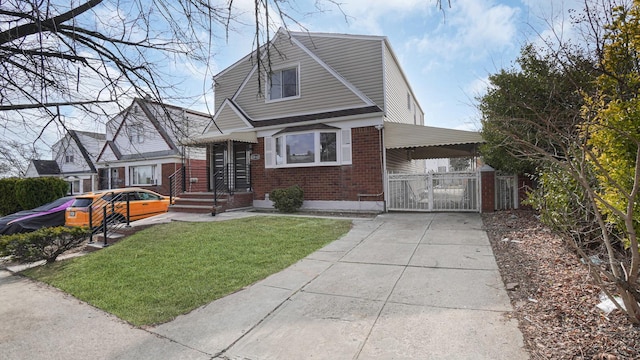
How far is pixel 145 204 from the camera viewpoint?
1306cm

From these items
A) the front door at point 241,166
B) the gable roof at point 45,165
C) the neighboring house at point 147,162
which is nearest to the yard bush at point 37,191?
the gable roof at point 45,165

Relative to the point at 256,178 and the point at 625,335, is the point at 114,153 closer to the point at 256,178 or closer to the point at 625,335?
the point at 256,178

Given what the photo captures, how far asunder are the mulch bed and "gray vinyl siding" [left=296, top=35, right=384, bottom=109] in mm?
7767

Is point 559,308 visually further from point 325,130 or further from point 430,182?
point 325,130

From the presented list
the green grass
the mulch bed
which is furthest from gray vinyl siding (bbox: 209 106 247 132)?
the mulch bed

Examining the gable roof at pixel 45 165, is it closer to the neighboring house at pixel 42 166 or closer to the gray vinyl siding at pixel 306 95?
the neighboring house at pixel 42 166

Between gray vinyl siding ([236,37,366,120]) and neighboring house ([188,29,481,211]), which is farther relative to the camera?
gray vinyl siding ([236,37,366,120])

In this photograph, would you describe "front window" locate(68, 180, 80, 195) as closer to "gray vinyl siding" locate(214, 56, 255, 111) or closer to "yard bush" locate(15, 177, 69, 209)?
"yard bush" locate(15, 177, 69, 209)

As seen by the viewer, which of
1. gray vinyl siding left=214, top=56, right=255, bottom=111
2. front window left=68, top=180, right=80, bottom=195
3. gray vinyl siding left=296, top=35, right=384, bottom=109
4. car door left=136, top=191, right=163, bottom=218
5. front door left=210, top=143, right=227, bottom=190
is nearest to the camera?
gray vinyl siding left=296, top=35, right=384, bottom=109

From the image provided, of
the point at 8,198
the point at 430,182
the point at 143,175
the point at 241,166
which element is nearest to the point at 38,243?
the point at 241,166

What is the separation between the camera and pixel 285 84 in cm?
1363

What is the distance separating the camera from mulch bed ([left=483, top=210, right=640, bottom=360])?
103 inches

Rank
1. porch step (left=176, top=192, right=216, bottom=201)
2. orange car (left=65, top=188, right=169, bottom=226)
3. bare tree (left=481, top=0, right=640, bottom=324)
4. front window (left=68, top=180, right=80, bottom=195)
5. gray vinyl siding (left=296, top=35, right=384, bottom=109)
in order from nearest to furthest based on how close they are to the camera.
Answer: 1. bare tree (left=481, top=0, right=640, bottom=324)
2. orange car (left=65, top=188, right=169, bottom=226)
3. gray vinyl siding (left=296, top=35, right=384, bottom=109)
4. porch step (left=176, top=192, right=216, bottom=201)
5. front window (left=68, top=180, right=80, bottom=195)

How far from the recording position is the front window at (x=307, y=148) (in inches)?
485
